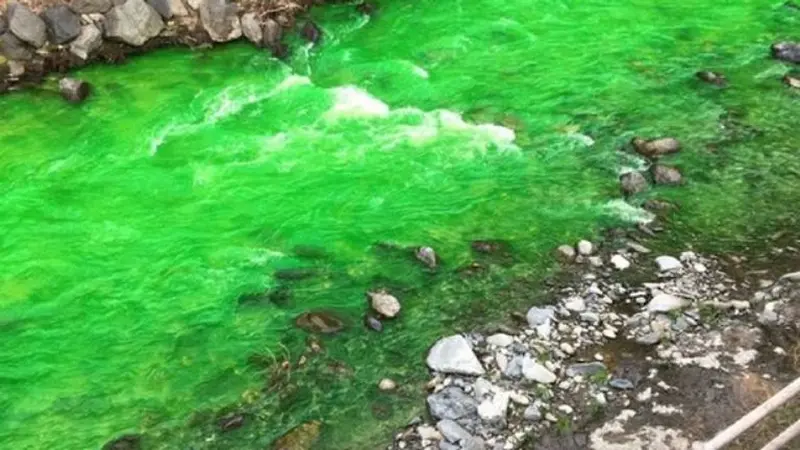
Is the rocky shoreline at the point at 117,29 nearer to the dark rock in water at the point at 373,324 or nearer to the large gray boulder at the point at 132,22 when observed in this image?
the large gray boulder at the point at 132,22

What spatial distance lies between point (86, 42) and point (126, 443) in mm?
7411

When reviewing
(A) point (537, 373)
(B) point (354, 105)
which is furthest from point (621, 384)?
(B) point (354, 105)

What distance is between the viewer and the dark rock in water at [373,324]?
8352 mm

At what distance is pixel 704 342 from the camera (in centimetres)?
792

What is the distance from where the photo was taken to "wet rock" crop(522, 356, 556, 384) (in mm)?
7531

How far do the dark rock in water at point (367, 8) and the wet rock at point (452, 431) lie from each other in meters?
8.84

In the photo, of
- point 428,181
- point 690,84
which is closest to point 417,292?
point 428,181

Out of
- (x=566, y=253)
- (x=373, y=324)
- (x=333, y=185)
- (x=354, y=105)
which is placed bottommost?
(x=373, y=324)

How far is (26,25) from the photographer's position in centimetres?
1255

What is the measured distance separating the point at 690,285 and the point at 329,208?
4.00m

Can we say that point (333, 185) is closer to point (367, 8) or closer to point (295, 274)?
point (295, 274)

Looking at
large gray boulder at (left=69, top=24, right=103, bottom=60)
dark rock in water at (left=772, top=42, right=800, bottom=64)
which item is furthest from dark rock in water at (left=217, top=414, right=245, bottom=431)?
dark rock in water at (left=772, top=42, right=800, bottom=64)

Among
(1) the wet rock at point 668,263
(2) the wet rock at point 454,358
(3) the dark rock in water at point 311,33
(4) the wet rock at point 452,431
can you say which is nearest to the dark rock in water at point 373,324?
Result: (2) the wet rock at point 454,358

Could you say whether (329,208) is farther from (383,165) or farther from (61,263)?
(61,263)
